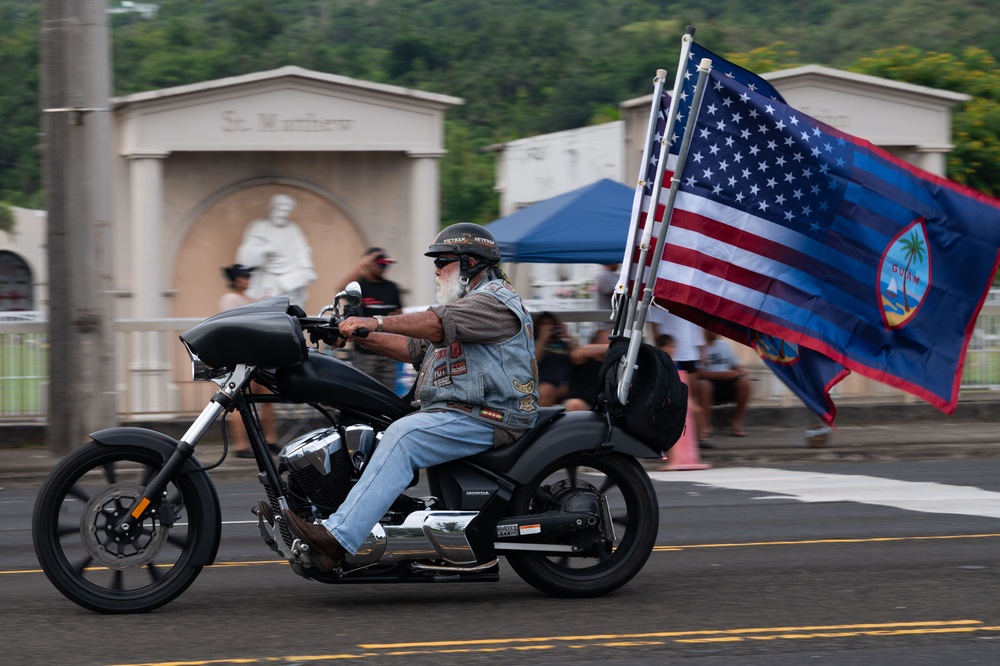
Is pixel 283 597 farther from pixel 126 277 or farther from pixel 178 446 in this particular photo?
pixel 126 277

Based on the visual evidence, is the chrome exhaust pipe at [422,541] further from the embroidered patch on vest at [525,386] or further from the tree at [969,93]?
the tree at [969,93]

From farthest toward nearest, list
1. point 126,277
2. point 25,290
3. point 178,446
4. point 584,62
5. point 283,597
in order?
point 584,62, point 25,290, point 126,277, point 283,597, point 178,446

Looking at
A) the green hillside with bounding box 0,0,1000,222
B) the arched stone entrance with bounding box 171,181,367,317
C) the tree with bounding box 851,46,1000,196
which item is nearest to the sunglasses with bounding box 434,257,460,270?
the arched stone entrance with bounding box 171,181,367,317

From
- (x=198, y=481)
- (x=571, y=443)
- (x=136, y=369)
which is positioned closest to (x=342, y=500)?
(x=198, y=481)

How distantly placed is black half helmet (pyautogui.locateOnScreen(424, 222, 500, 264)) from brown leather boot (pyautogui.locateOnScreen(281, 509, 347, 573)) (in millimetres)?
1306

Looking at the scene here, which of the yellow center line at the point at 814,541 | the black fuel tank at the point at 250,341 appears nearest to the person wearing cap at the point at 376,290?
the yellow center line at the point at 814,541

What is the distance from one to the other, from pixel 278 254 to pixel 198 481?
11971mm

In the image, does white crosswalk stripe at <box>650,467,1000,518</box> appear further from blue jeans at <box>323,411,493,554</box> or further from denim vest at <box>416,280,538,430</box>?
blue jeans at <box>323,411,493,554</box>

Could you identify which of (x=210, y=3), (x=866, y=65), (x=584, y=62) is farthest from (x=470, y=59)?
(x=866, y=65)

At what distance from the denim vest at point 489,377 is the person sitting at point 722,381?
26.4 feet

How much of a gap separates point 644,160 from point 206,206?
11.4 m

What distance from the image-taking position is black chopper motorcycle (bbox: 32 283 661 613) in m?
6.45

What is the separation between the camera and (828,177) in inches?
313

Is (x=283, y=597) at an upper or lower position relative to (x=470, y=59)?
lower
